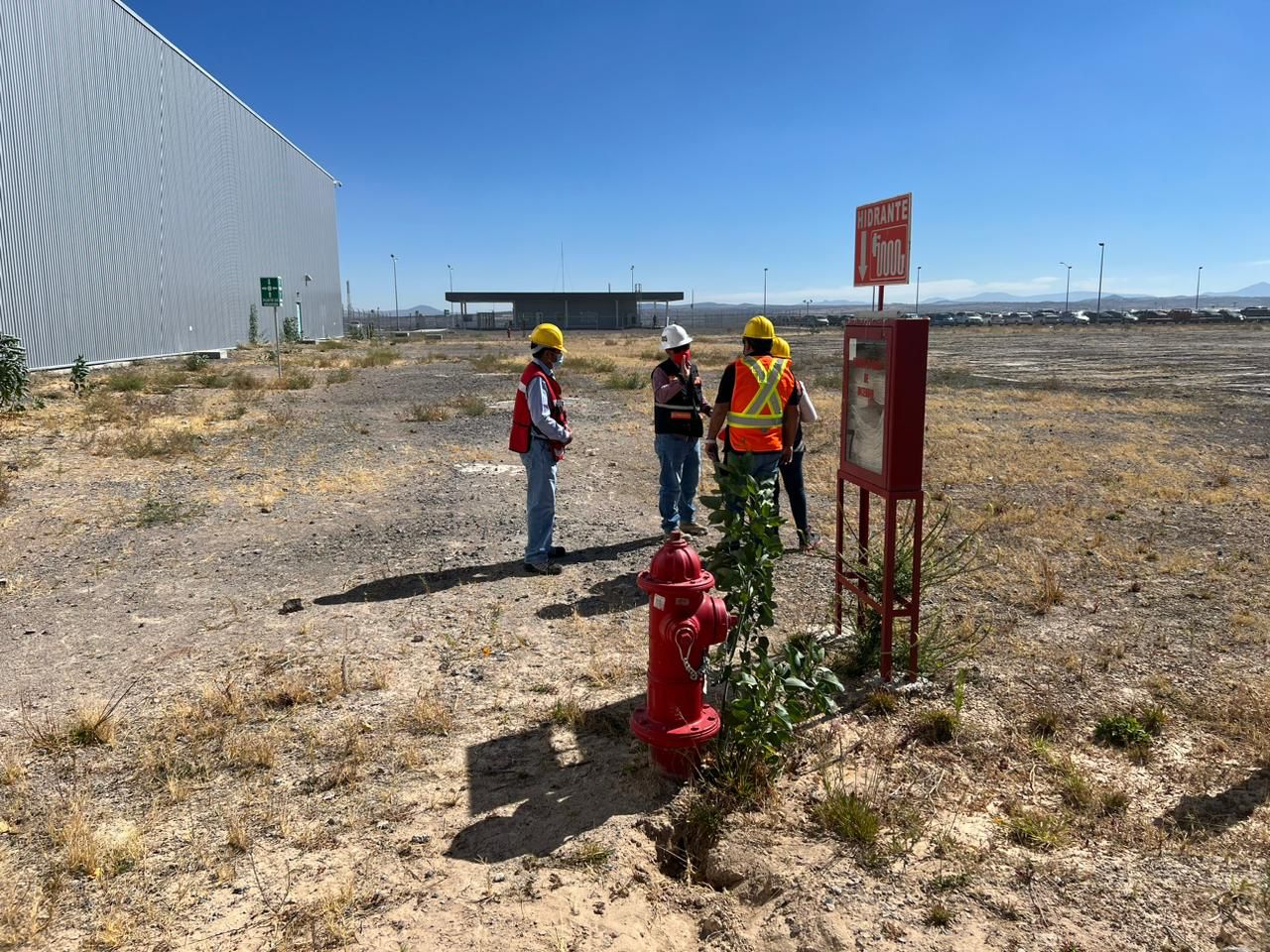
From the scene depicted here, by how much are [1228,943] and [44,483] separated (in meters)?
11.3

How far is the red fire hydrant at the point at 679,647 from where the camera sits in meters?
3.52

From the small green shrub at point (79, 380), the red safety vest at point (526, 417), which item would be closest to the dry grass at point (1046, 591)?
the red safety vest at point (526, 417)

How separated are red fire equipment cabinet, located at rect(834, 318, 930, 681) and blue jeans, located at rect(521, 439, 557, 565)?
2.56 meters

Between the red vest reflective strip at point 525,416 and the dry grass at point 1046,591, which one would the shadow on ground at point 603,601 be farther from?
the dry grass at point 1046,591

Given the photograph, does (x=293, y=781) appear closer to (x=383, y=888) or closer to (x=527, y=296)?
(x=383, y=888)

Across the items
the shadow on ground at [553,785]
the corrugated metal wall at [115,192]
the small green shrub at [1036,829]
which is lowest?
the shadow on ground at [553,785]

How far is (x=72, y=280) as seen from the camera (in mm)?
24828

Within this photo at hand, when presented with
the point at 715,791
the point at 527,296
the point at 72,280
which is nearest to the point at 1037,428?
the point at 715,791

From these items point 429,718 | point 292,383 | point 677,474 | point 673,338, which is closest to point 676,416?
point 677,474

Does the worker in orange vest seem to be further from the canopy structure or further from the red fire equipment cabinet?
the canopy structure

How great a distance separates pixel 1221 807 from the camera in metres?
3.54

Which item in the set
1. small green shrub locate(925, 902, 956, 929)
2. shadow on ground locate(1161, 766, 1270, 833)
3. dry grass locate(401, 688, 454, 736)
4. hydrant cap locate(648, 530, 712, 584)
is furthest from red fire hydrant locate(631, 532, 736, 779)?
shadow on ground locate(1161, 766, 1270, 833)

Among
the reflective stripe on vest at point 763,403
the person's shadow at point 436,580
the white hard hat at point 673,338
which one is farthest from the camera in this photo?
the white hard hat at point 673,338

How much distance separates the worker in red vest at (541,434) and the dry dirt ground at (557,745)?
344mm
